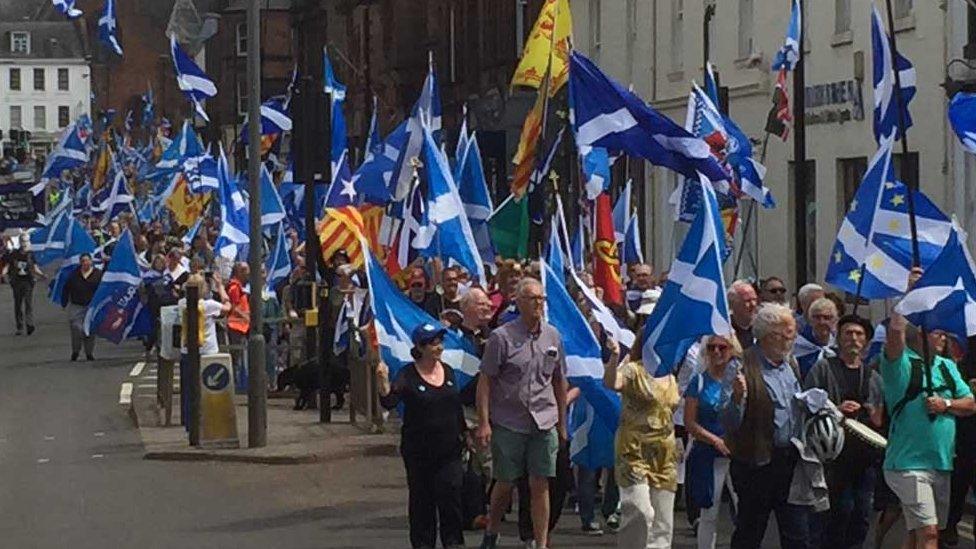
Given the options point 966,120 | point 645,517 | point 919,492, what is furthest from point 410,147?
point 919,492

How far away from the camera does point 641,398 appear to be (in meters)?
13.1

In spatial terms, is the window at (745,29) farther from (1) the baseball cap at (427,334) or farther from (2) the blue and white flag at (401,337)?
(1) the baseball cap at (427,334)

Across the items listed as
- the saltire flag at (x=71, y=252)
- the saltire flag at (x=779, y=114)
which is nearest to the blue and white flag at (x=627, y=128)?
the saltire flag at (x=779, y=114)

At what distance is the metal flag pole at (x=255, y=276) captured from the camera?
848 inches

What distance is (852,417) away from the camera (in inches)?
516

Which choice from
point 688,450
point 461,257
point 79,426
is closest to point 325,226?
point 79,426

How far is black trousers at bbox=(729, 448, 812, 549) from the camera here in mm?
12148

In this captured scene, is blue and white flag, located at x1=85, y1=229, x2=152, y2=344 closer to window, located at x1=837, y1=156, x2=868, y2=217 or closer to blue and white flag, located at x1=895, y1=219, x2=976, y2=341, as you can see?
window, located at x1=837, y1=156, x2=868, y2=217

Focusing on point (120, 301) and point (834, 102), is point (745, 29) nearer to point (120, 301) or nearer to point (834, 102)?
point (834, 102)

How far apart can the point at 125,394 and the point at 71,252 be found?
13027 mm

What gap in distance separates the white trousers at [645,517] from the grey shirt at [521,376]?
3.97ft

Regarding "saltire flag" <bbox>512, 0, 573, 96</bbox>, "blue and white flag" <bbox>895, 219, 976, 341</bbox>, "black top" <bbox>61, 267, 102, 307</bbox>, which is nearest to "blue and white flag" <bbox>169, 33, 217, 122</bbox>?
"black top" <bbox>61, 267, 102, 307</bbox>

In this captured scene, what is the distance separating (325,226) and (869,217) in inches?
516

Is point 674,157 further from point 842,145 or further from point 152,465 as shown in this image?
point 842,145
